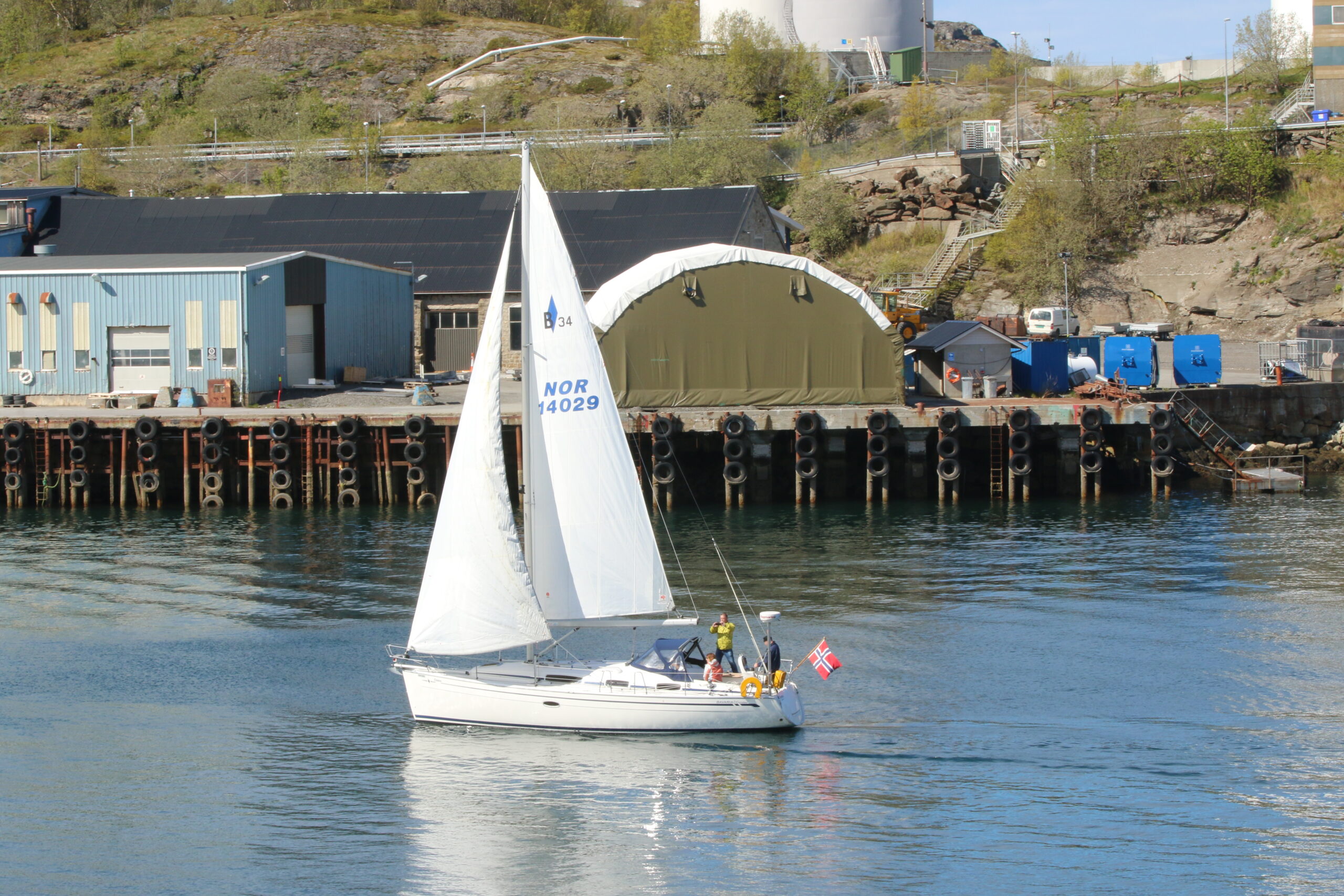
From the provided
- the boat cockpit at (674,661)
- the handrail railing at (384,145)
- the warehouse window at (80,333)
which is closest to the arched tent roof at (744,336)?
the warehouse window at (80,333)

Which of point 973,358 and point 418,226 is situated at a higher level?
point 418,226

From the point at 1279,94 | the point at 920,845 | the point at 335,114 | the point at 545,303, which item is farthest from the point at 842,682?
the point at 335,114

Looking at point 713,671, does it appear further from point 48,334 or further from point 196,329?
point 48,334

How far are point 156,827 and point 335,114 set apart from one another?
12009cm

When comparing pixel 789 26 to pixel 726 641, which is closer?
pixel 726 641

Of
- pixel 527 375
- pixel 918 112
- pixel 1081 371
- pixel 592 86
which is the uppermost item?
pixel 592 86

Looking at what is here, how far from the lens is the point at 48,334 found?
53.8 meters

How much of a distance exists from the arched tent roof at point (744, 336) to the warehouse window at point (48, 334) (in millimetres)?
21661

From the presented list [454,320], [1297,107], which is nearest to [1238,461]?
[454,320]

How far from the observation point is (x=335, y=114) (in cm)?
13175

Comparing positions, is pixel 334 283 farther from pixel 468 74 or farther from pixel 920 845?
pixel 468 74

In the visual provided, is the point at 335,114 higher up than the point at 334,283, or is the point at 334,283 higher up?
the point at 335,114

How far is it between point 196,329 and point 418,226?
72.4 ft

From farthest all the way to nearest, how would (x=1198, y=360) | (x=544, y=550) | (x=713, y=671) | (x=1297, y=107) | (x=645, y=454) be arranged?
(x=1297, y=107)
(x=1198, y=360)
(x=645, y=454)
(x=544, y=550)
(x=713, y=671)
